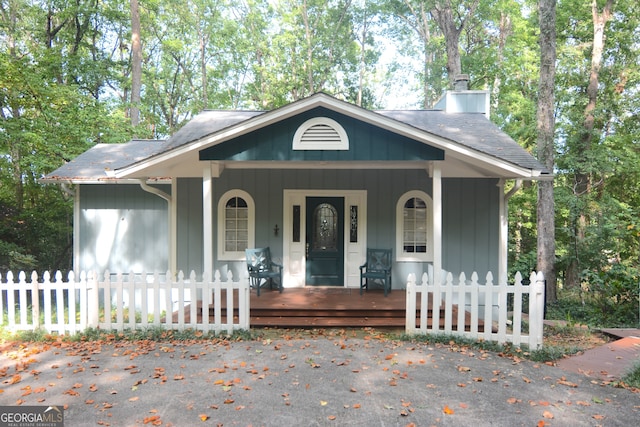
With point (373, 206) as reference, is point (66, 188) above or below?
above

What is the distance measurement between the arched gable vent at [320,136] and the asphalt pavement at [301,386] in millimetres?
2990

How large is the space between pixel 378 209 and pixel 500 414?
4896 mm

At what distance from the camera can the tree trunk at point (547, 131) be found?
31.0ft

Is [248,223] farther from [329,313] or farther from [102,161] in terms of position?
[102,161]

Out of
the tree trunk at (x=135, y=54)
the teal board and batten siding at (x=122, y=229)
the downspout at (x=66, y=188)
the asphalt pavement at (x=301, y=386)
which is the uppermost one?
the tree trunk at (x=135, y=54)

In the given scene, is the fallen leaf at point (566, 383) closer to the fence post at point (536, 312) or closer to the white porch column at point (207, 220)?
the fence post at point (536, 312)

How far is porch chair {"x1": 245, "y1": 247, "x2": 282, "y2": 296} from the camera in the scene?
23.2 feet

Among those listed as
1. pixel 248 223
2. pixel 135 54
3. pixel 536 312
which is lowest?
pixel 536 312

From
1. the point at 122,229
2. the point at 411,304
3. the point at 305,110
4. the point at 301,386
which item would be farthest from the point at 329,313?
the point at 122,229

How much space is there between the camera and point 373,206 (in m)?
7.88

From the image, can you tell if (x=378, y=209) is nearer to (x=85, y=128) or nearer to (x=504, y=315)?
(x=504, y=315)

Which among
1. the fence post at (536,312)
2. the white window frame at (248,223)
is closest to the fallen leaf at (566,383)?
the fence post at (536,312)

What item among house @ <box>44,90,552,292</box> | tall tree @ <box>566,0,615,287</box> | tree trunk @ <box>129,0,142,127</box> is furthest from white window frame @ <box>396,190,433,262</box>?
tree trunk @ <box>129,0,142,127</box>

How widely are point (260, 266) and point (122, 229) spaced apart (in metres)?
3.41
